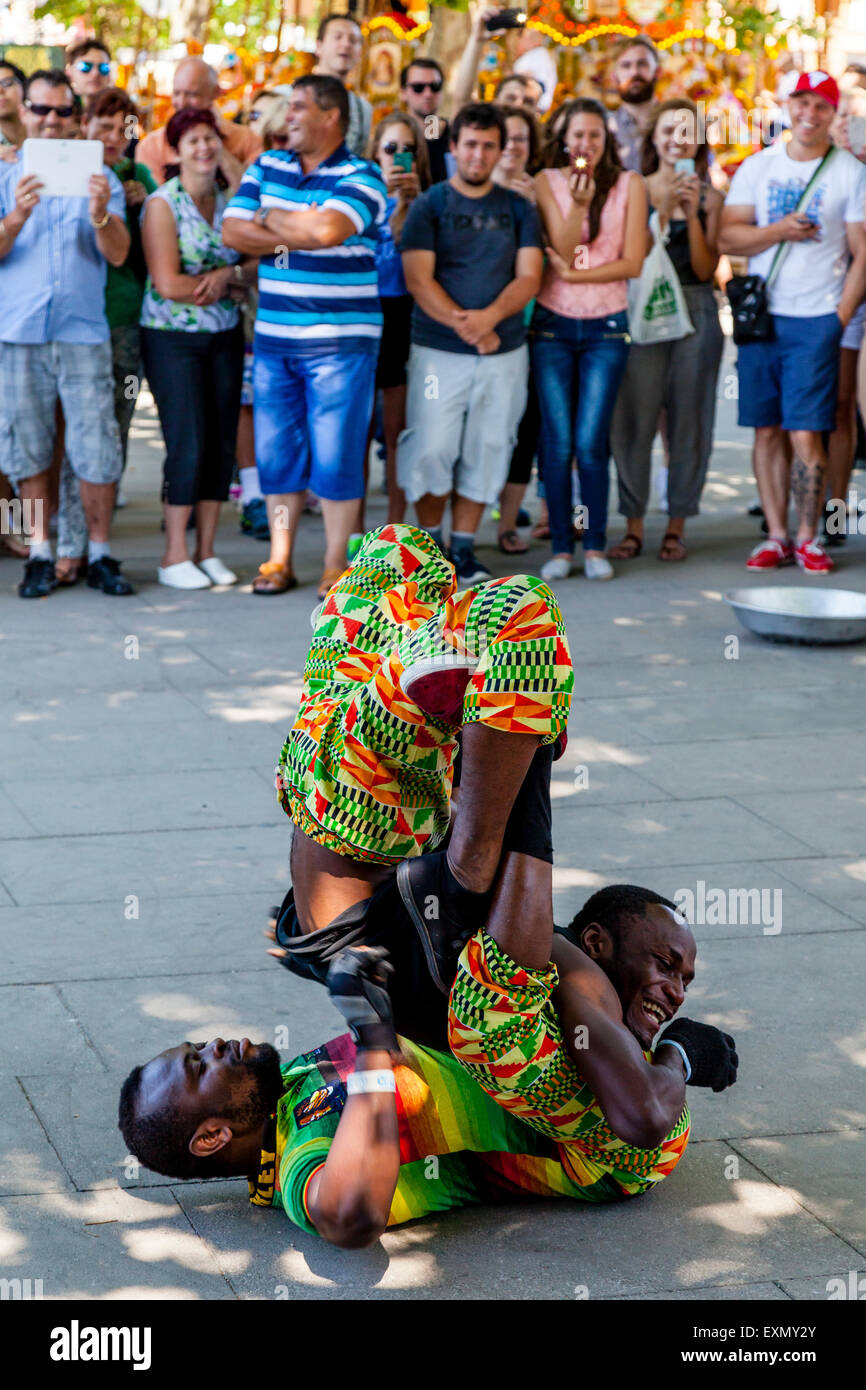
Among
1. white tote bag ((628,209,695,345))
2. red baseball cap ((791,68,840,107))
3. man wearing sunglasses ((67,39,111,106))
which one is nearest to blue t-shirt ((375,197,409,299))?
white tote bag ((628,209,695,345))

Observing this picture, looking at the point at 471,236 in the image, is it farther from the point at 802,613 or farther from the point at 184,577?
the point at 802,613

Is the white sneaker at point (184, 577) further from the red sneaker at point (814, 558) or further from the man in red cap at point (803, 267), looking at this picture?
the red sneaker at point (814, 558)

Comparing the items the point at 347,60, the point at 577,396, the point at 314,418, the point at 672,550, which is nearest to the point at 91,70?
the point at 347,60

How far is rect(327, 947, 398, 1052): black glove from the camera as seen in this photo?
295 centimetres

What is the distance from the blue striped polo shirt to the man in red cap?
1.98 metres

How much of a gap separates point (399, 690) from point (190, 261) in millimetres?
5700

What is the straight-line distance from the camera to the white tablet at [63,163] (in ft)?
24.7

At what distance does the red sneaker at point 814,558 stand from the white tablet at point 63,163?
3912 millimetres

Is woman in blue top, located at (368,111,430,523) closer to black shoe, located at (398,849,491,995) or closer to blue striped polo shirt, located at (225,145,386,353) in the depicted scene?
blue striped polo shirt, located at (225,145,386,353)

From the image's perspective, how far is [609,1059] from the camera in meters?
2.96

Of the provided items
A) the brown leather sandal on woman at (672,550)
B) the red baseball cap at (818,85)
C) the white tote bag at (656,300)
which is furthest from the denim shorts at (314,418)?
the red baseball cap at (818,85)

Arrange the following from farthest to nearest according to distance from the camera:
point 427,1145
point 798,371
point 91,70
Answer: point 91,70 < point 798,371 < point 427,1145

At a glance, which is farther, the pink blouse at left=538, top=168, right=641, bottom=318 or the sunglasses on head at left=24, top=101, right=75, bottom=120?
the pink blouse at left=538, top=168, right=641, bottom=318
